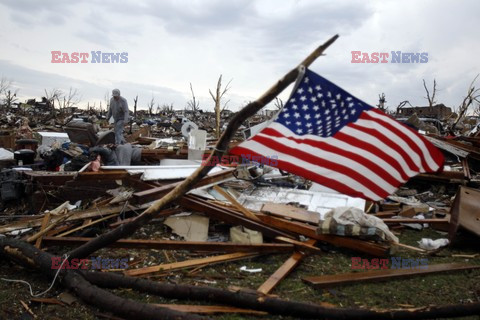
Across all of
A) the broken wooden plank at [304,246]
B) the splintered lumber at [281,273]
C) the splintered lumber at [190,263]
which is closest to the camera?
the splintered lumber at [281,273]

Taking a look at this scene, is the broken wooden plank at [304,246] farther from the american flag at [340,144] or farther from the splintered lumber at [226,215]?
the american flag at [340,144]

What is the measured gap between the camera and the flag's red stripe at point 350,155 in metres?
2.82

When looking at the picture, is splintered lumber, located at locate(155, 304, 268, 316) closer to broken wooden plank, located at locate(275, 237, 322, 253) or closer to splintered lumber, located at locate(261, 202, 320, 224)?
broken wooden plank, located at locate(275, 237, 322, 253)

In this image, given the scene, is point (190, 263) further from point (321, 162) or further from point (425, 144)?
point (425, 144)

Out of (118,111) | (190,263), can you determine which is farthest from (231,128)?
(118,111)

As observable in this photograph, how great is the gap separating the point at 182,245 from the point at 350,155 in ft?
9.18

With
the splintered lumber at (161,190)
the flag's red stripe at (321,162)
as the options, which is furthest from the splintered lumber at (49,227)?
the flag's red stripe at (321,162)

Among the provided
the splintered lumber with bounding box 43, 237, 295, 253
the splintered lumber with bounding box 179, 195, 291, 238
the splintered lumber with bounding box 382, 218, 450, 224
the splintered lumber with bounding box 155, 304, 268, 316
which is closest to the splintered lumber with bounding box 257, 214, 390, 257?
the splintered lumber with bounding box 179, 195, 291, 238

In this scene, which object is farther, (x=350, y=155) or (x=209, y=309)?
(x=209, y=309)

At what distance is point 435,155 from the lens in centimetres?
294

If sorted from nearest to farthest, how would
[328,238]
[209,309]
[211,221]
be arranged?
[209,309] → [328,238] → [211,221]

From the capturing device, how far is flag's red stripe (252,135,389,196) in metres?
2.82

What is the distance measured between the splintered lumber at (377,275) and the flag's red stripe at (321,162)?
1448 millimetres

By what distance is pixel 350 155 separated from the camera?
2.92 meters
